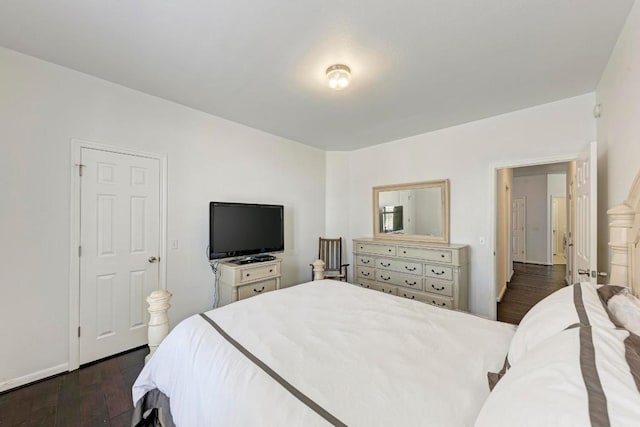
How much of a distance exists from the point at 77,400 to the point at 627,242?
3.65m

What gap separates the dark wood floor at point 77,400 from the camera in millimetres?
1698

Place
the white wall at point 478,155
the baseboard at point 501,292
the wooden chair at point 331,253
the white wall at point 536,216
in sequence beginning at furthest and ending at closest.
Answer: the white wall at point 536,216, the wooden chair at point 331,253, the baseboard at point 501,292, the white wall at point 478,155

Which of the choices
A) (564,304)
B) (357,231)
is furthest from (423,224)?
(564,304)

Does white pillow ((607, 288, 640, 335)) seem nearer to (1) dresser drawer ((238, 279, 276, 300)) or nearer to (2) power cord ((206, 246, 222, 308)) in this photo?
(1) dresser drawer ((238, 279, 276, 300))

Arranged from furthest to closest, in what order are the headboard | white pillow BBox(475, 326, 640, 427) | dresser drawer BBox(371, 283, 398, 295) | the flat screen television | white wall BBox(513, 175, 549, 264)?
1. white wall BBox(513, 175, 549, 264)
2. dresser drawer BBox(371, 283, 398, 295)
3. the flat screen television
4. the headboard
5. white pillow BBox(475, 326, 640, 427)

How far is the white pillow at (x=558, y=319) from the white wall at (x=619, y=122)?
41.0 inches

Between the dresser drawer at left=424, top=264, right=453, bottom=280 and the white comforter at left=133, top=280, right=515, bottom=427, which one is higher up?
the white comforter at left=133, top=280, right=515, bottom=427

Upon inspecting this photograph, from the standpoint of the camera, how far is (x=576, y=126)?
2596mm

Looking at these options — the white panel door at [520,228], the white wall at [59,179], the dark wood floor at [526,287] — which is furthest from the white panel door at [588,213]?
the white panel door at [520,228]

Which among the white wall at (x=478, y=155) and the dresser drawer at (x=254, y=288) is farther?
the dresser drawer at (x=254, y=288)

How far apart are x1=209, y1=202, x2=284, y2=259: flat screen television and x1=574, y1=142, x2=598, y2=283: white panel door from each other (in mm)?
3039

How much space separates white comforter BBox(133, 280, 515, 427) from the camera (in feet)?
2.74

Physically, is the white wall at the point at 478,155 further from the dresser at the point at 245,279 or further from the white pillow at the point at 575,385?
the white pillow at the point at 575,385

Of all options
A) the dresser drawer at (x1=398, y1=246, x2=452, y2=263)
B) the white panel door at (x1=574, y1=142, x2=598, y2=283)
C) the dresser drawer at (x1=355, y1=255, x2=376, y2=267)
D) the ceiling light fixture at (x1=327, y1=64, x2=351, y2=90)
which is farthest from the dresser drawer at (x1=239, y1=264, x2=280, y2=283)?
the white panel door at (x1=574, y1=142, x2=598, y2=283)
